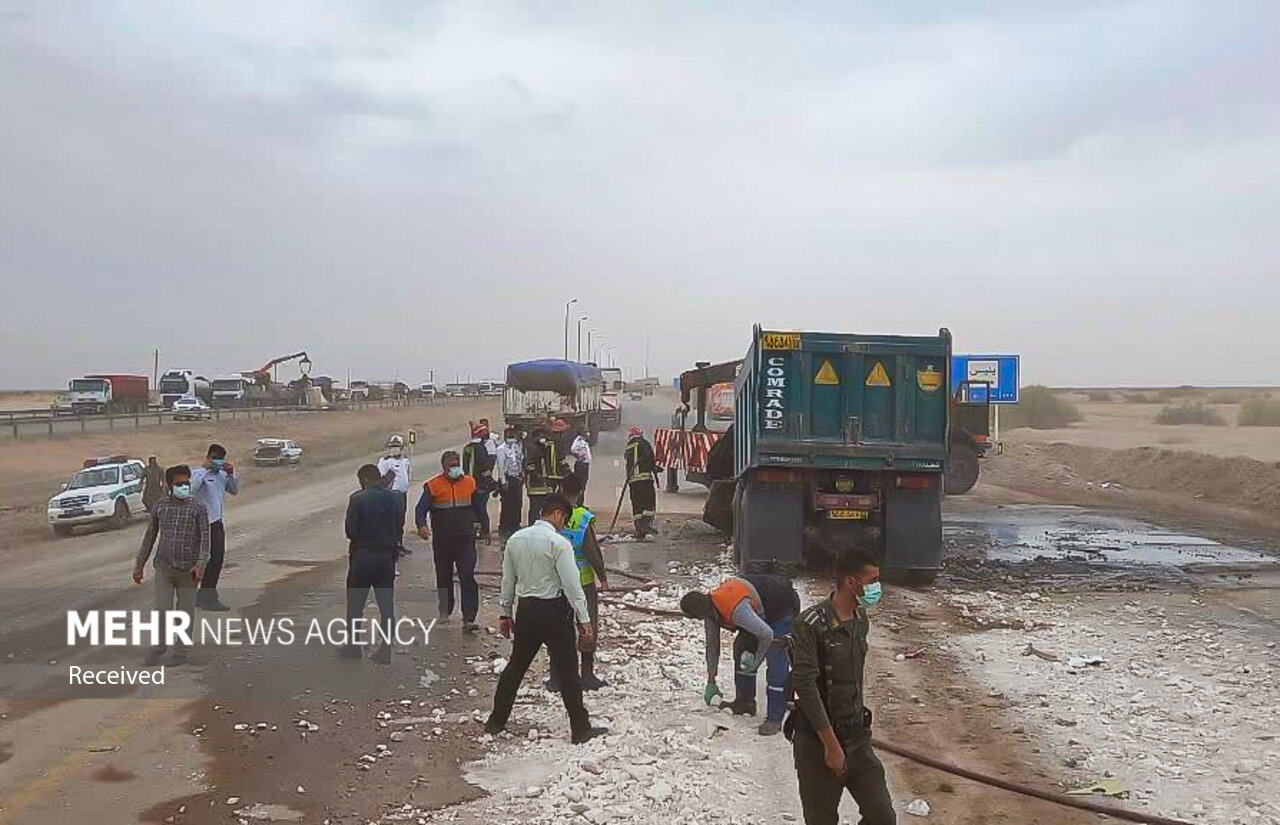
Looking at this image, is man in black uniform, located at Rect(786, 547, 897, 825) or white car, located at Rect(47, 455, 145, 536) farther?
white car, located at Rect(47, 455, 145, 536)

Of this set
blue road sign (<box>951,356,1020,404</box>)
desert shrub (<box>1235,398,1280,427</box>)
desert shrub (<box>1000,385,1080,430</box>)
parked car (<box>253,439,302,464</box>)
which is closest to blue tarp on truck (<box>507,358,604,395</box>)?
parked car (<box>253,439,302,464</box>)

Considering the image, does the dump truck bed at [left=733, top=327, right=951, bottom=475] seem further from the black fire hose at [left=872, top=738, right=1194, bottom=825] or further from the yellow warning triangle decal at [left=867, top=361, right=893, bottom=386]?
the black fire hose at [left=872, top=738, right=1194, bottom=825]

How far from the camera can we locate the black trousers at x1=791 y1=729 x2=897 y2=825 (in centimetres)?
462

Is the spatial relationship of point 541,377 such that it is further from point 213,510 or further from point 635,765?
point 635,765

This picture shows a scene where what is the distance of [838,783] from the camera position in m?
4.63

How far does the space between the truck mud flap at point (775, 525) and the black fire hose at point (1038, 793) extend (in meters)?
6.02

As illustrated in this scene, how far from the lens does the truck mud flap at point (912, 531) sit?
1285cm

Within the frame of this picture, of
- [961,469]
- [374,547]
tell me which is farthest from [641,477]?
[961,469]

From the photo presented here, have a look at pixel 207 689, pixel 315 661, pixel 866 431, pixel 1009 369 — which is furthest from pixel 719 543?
pixel 1009 369

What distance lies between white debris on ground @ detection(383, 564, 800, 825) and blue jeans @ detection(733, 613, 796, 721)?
8.3 inches

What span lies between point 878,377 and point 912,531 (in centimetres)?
181

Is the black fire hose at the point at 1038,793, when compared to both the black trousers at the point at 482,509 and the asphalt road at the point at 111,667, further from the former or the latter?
the black trousers at the point at 482,509

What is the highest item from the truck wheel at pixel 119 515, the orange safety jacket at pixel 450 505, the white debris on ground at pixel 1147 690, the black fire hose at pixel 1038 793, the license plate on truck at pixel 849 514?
the orange safety jacket at pixel 450 505

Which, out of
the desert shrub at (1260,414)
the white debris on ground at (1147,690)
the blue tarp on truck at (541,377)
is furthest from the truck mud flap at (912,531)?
the desert shrub at (1260,414)
